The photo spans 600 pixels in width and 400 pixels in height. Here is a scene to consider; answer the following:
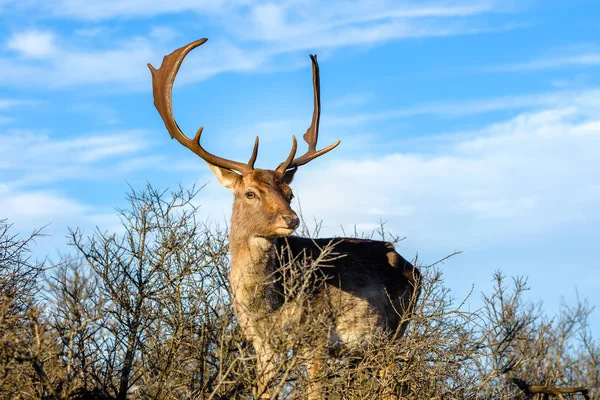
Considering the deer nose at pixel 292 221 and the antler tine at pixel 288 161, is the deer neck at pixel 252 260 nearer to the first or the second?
the deer nose at pixel 292 221

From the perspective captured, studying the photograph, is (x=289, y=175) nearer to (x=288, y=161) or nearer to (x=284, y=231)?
(x=288, y=161)

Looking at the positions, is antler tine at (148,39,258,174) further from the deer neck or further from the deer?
the deer neck

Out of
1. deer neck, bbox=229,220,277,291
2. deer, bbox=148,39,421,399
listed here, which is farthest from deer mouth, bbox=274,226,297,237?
deer neck, bbox=229,220,277,291

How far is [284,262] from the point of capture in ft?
27.6

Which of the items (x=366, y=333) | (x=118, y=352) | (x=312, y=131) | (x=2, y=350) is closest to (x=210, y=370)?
(x=118, y=352)

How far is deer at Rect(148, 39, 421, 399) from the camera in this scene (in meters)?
8.92

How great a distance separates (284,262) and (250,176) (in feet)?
5.26

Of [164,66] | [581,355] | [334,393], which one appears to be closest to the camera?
[334,393]

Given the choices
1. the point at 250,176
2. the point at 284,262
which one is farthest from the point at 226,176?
the point at 284,262

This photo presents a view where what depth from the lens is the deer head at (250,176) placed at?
9039 millimetres

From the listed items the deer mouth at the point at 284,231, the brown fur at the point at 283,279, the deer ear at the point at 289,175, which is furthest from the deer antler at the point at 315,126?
the deer mouth at the point at 284,231

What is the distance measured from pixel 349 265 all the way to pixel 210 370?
240cm

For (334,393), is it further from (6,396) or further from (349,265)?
(6,396)

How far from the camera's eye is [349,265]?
1016cm
